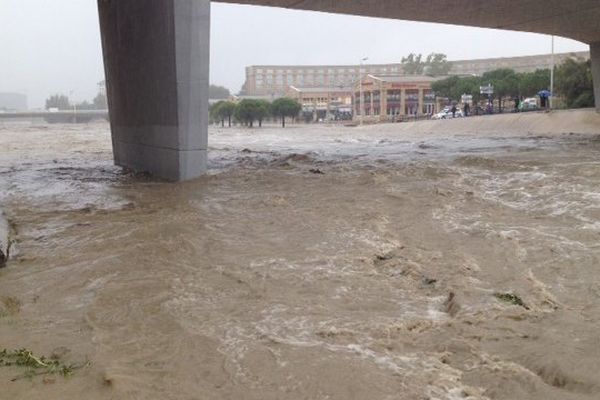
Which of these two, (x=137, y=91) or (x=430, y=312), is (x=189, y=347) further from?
(x=137, y=91)

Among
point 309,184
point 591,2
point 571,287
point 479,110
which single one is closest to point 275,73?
point 479,110

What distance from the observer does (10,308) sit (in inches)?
231

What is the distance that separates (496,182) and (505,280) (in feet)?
27.1

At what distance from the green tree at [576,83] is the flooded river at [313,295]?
37846mm

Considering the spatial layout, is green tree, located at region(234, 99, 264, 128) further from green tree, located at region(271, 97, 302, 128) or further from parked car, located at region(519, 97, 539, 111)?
parked car, located at region(519, 97, 539, 111)

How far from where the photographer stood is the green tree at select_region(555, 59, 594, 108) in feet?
149

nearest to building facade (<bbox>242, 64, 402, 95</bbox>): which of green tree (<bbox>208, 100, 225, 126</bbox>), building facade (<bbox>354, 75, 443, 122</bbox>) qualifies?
green tree (<bbox>208, 100, 225, 126</bbox>)

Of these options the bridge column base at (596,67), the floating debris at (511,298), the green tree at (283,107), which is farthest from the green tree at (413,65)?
the floating debris at (511,298)

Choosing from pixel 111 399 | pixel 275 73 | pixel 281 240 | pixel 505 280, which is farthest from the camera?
pixel 275 73

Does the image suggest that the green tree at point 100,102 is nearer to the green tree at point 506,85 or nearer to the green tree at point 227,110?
the green tree at point 227,110

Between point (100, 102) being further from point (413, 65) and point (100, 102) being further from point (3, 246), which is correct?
point (3, 246)

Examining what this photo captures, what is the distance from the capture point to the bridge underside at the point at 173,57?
48.0 feet

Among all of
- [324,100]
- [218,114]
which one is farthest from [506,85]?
[324,100]

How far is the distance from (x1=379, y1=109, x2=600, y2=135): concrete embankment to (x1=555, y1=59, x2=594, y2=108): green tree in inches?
241
